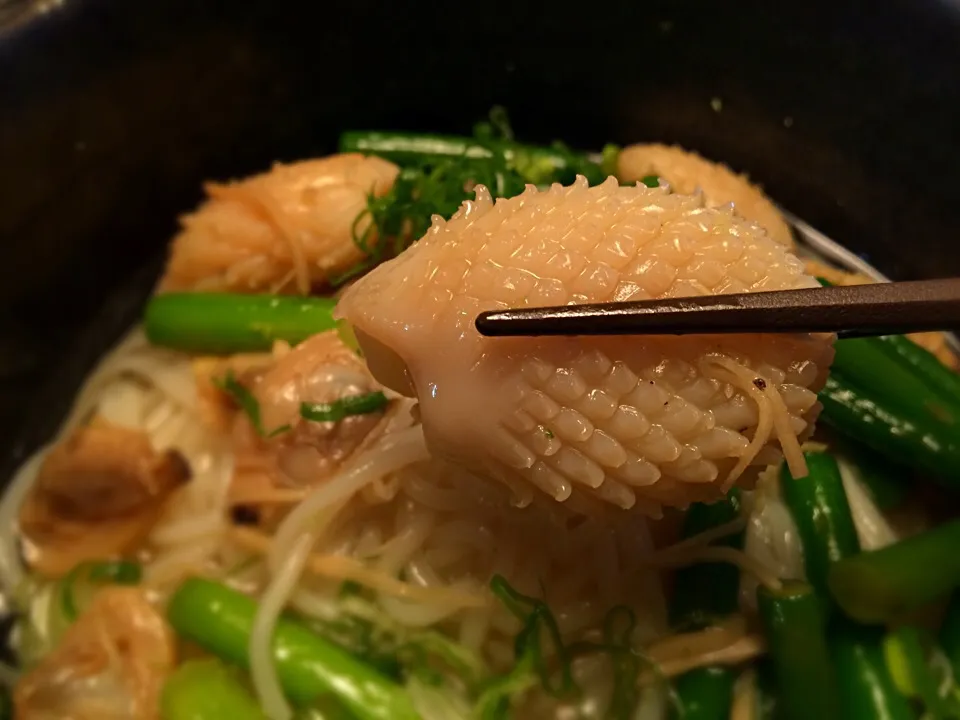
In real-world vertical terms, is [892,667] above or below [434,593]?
above

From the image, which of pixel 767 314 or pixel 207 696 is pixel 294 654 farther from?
pixel 767 314

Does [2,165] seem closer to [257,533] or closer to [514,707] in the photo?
[257,533]

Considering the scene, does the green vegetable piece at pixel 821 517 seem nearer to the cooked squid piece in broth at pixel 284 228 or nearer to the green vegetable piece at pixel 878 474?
the green vegetable piece at pixel 878 474

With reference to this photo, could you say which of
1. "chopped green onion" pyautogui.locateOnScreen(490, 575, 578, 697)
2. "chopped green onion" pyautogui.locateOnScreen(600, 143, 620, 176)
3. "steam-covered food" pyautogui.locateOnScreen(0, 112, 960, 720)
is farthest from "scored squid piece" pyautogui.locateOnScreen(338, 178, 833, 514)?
"chopped green onion" pyautogui.locateOnScreen(600, 143, 620, 176)

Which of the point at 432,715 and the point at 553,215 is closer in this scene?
the point at 553,215

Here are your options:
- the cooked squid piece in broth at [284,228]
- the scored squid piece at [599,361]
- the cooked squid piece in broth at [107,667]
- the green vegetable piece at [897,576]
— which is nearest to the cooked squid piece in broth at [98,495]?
the cooked squid piece in broth at [107,667]

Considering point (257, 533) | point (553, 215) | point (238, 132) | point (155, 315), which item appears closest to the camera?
point (553, 215)

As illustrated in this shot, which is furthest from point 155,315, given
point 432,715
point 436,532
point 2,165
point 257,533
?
point 432,715

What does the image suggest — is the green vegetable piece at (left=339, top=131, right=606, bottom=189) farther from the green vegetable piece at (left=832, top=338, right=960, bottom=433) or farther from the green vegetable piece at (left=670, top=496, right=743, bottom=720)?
the green vegetable piece at (left=670, top=496, right=743, bottom=720)
